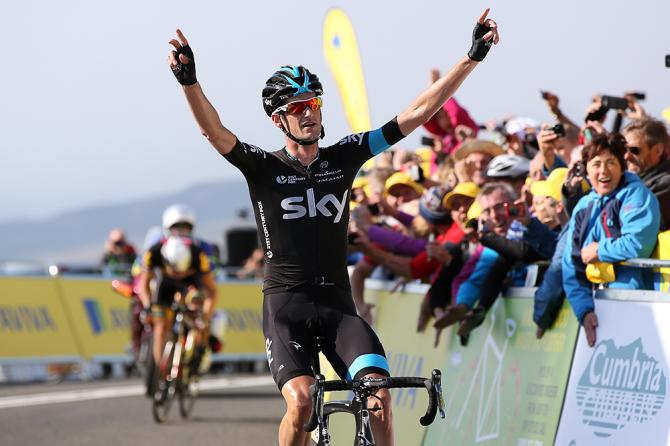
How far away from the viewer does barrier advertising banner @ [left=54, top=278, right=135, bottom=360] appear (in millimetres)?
20984

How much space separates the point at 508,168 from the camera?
32.1 feet

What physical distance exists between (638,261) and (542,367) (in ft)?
3.50

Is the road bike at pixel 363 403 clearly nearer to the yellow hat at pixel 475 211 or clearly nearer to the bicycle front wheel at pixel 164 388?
the yellow hat at pixel 475 211

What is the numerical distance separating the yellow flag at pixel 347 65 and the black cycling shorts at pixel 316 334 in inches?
275

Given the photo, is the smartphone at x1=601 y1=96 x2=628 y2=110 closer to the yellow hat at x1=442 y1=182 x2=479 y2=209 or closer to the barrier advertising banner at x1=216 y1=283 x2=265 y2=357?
the yellow hat at x1=442 y1=182 x2=479 y2=209

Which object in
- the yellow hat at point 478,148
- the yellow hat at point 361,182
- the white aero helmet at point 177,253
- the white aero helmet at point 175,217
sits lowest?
the white aero helmet at point 177,253

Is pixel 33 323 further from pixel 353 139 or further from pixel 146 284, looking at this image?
pixel 353 139

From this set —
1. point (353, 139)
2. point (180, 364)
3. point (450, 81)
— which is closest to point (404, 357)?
point (353, 139)

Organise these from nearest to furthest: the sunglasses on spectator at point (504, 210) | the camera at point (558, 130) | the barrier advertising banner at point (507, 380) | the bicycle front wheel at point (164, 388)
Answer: the barrier advertising banner at point (507, 380), the sunglasses on spectator at point (504, 210), the camera at point (558, 130), the bicycle front wheel at point (164, 388)

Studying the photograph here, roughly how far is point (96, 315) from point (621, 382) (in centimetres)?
1478

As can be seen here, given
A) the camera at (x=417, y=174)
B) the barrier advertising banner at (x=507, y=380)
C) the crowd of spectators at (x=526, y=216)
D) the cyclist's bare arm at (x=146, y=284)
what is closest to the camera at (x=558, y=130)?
the crowd of spectators at (x=526, y=216)

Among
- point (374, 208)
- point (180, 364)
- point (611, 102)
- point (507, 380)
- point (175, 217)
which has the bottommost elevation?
point (180, 364)

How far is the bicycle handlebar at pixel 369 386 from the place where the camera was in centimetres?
591

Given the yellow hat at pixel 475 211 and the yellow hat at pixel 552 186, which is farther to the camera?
the yellow hat at pixel 475 211
